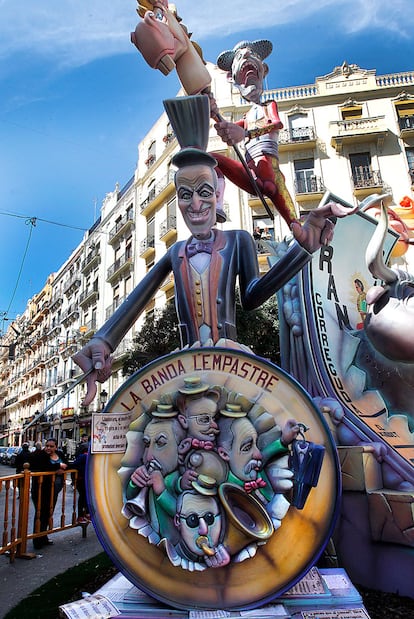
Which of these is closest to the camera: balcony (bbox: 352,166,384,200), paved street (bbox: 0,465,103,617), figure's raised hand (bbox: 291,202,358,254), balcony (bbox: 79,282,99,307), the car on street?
figure's raised hand (bbox: 291,202,358,254)

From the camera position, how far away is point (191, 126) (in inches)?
121

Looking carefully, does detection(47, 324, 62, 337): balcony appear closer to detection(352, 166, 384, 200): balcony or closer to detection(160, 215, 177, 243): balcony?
detection(160, 215, 177, 243): balcony

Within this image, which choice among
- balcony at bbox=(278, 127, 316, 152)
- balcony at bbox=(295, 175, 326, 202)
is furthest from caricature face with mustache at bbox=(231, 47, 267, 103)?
balcony at bbox=(278, 127, 316, 152)

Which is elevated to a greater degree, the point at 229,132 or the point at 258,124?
the point at 258,124

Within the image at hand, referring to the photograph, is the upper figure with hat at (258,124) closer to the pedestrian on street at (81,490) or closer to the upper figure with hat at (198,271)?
the upper figure with hat at (198,271)

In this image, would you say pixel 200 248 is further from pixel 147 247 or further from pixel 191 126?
pixel 147 247

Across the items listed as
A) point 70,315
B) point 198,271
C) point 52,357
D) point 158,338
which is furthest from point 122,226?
point 198,271

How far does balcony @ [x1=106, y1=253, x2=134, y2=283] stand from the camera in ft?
89.4

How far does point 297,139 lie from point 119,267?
1341 centimetres

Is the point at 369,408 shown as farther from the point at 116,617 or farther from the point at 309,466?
the point at 116,617

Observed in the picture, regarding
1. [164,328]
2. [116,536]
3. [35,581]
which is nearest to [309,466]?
[116,536]

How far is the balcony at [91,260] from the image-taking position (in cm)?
3324

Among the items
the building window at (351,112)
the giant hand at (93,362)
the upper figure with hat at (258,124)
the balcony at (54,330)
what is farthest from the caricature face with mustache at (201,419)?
the balcony at (54,330)

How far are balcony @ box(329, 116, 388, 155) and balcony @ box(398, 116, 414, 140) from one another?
83 cm
